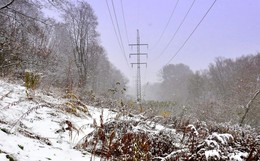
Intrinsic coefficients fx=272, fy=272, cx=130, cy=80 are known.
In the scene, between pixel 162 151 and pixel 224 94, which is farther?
pixel 224 94

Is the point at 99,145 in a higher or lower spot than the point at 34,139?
lower

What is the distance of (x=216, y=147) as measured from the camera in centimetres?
296

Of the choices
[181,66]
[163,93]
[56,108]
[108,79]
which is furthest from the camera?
[181,66]

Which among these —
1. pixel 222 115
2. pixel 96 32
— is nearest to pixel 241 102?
pixel 222 115

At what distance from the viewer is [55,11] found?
23.0ft

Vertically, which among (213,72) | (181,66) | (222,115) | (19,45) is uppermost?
(181,66)

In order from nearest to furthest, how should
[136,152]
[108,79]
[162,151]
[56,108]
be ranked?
[136,152] → [162,151] → [56,108] → [108,79]

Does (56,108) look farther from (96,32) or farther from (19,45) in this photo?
(96,32)

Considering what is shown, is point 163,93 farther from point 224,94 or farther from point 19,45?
point 19,45

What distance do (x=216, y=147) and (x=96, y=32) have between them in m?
24.0

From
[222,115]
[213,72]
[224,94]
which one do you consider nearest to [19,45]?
[222,115]

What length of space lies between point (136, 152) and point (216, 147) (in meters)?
0.99

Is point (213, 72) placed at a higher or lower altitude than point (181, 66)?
lower

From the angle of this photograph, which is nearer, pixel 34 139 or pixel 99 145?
pixel 34 139
